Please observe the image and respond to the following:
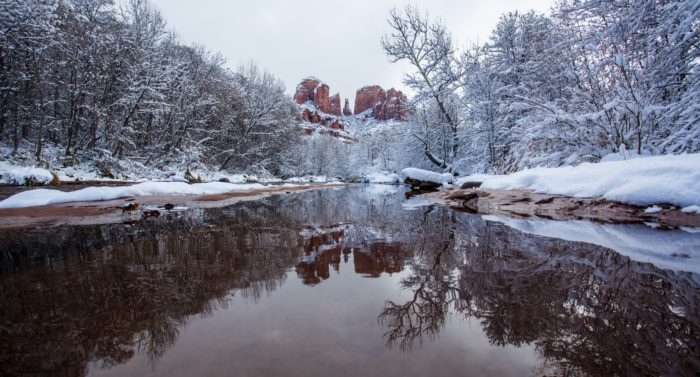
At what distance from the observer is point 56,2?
12.7m

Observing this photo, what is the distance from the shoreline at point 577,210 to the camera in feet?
11.5

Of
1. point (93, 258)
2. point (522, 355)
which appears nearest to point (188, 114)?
point (93, 258)

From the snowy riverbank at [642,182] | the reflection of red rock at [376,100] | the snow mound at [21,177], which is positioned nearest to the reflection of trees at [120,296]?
the snowy riverbank at [642,182]

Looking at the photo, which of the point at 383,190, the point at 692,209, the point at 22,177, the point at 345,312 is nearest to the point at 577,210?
the point at 692,209

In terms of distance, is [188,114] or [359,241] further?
[188,114]

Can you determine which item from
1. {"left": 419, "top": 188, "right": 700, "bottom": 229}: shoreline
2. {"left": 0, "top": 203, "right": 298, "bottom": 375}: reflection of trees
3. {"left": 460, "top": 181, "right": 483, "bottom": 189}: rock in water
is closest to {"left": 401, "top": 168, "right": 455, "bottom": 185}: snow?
{"left": 460, "top": 181, "right": 483, "bottom": 189}: rock in water

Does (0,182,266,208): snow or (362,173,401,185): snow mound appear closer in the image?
(0,182,266,208): snow

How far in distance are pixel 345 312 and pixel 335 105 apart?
131 metres

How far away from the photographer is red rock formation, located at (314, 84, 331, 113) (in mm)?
117938

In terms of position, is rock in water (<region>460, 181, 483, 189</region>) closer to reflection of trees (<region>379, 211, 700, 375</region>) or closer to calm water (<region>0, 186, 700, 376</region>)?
calm water (<region>0, 186, 700, 376</region>)

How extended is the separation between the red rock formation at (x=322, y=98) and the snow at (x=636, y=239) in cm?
11952

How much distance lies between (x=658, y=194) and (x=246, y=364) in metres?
5.23

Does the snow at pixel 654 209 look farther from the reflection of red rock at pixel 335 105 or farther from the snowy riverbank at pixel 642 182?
the reflection of red rock at pixel 335 105

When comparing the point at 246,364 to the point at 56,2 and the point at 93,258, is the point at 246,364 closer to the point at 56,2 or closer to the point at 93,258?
the point at 93,258
